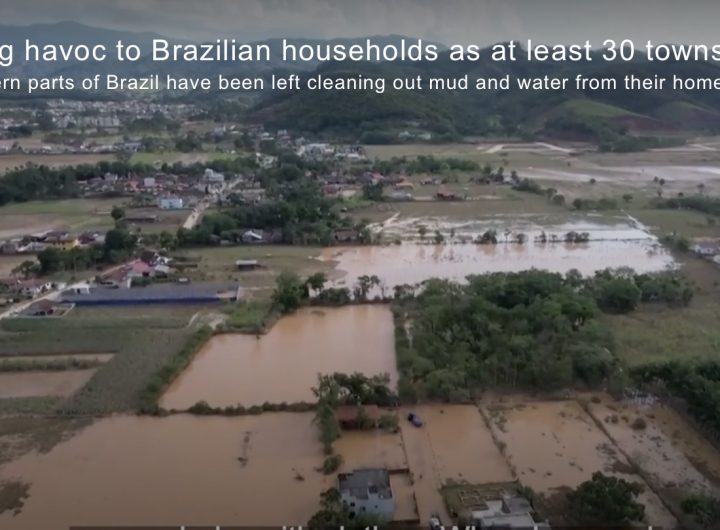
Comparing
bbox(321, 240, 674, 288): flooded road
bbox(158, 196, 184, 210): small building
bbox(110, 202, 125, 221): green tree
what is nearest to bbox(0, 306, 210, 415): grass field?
bbox(321, 240, 674, 288): flooded road

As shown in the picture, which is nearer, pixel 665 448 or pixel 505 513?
pixel 505 513

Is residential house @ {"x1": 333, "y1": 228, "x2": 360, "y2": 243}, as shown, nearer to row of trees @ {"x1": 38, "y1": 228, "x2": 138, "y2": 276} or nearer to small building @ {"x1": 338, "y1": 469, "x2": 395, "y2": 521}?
row of trees @ {"x1": 38, "y1": 228, "x2": 138, "y2": 276}

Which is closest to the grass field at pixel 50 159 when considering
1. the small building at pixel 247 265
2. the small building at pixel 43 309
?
the small building at pixel 247 265

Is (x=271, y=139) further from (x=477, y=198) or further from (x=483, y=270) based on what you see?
(x=483, y=270)

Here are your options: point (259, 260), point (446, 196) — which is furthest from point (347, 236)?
point (446, 196)

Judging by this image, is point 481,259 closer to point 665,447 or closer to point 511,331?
point 511,331

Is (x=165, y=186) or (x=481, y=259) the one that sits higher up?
(x=165, y=186)

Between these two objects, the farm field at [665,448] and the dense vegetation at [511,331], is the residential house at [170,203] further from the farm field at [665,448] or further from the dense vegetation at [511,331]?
the farm field at [665,448]
